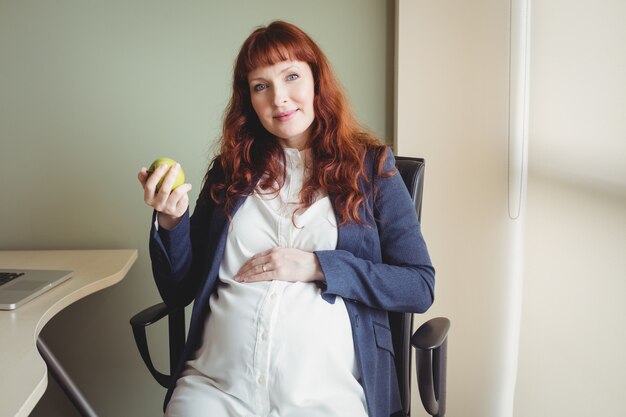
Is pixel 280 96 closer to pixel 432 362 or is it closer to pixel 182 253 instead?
pixel 182 253

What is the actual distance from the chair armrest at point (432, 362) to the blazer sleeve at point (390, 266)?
75mm

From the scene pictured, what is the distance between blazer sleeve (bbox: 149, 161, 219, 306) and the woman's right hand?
0.05 meters

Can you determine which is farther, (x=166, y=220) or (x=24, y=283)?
(x=24, y=283)

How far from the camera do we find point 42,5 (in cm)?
196

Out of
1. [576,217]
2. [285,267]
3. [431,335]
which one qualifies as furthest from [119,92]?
[576,217]

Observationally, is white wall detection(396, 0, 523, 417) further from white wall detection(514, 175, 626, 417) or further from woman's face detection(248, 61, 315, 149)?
woman's face detection(248, 61, 315, 149)

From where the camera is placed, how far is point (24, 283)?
4.81ft

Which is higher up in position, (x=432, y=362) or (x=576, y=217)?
(x=576, y=217)

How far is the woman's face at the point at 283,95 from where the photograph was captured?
1.31m

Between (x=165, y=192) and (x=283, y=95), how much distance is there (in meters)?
0.35

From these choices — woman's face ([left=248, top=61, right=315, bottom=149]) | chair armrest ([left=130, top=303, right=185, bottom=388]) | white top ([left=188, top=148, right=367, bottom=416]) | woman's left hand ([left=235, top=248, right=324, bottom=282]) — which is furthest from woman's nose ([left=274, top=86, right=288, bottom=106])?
chair armrest ([left=130, top=303, right=185, bottom=388])

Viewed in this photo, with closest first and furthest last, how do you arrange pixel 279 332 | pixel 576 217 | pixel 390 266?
pixel 279 332
pixel 390 266
pixel 576 217

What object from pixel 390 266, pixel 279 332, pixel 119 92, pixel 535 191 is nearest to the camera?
pixel 279 332

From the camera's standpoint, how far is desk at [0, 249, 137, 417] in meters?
0.87
